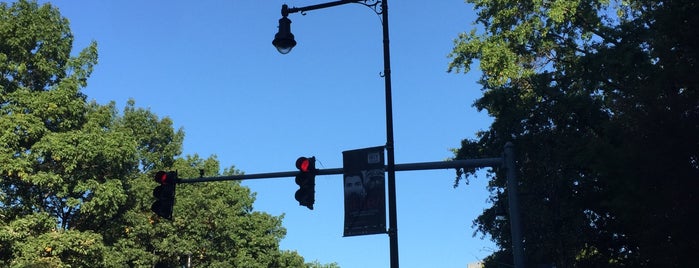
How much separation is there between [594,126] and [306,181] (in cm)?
1737

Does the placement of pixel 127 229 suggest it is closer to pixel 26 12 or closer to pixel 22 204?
pixel 22 204

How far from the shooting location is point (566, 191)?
80.9 feet

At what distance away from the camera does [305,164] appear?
38.4ft

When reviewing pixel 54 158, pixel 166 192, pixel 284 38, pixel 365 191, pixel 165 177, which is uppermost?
pixel 54 158

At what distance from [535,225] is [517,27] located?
28.8ft

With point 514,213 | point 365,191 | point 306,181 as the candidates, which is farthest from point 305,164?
point 514,213

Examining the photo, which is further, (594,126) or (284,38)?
(594,126)

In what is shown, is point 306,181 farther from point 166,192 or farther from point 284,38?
point 166,192

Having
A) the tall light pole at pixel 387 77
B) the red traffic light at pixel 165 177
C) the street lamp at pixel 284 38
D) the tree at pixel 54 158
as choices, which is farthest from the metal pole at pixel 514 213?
the tree at pixel 54 158

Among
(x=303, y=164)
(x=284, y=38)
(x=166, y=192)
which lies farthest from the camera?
(x=166, y=192)

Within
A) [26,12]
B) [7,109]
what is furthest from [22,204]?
[26,12]

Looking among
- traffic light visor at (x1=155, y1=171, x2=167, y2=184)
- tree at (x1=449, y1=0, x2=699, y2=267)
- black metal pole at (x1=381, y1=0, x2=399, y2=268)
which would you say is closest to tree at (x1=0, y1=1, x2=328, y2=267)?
traffic light visor at (x1=155, y1=171, x2=167, y2=184)

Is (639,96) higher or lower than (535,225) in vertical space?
higher

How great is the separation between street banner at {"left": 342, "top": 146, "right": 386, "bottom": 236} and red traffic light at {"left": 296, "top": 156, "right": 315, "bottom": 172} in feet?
2.39
